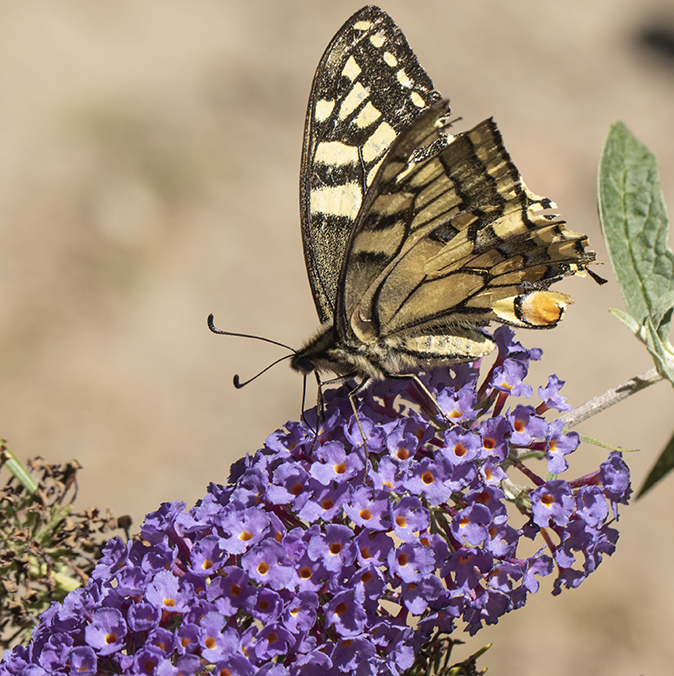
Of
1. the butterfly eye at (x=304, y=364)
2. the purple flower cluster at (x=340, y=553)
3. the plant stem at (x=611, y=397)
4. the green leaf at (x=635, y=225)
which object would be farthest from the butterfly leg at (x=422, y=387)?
the green leaf at (x=635, y=225)

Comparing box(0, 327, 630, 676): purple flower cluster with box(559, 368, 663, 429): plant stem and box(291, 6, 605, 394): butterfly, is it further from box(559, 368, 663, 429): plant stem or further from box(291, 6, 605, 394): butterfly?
box(291, 6, 605, 394): butterfly

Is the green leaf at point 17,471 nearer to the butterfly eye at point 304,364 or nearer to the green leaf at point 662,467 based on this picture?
the butterfly eye at point 304,364

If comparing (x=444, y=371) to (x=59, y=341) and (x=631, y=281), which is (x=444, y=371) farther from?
(x=59, y=341)

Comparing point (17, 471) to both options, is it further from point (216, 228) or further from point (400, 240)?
point (216, 228)

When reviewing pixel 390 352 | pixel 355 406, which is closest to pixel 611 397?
pixel 390 352

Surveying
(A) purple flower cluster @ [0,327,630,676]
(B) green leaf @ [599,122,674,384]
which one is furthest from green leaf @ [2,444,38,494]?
(B) green leaf @ [599,122,674,384]

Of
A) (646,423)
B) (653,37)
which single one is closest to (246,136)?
(646,423)

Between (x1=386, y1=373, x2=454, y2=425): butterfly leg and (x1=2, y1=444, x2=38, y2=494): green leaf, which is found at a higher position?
(x1=2, y1=444, x2=38, y2=494): green leaf
